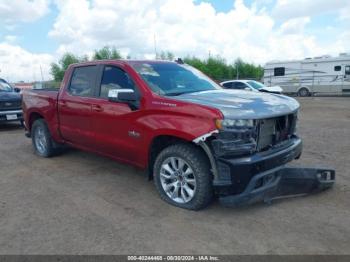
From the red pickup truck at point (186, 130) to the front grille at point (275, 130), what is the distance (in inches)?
0.5

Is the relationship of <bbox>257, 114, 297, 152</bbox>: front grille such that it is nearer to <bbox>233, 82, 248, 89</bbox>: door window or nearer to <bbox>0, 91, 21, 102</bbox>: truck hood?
<bbox>0, 91, 21, 102</bbox>: truck hood

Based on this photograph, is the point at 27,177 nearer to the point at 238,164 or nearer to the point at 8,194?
the point at 8,194

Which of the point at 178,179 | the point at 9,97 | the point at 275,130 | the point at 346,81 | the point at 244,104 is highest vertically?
the point at 244,104

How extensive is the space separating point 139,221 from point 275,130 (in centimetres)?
195

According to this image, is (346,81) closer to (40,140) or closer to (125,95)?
(40,140)

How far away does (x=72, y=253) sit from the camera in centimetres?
320

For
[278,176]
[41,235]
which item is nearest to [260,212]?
[278,176]

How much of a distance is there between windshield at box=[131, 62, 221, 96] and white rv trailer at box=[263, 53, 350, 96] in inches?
909

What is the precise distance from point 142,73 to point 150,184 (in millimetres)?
1663

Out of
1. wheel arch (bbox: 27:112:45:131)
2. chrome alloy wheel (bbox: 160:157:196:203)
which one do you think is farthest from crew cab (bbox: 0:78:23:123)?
chrome alloy wheel (bbox: 160:157:196:203)

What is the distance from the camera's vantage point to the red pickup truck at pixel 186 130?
144 inches

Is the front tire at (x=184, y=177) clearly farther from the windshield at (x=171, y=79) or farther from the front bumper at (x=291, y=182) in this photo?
the windshield at (x=171, y=79)

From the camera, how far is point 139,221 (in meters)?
3.84

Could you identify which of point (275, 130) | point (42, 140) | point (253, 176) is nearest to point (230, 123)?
point (253, 176)
